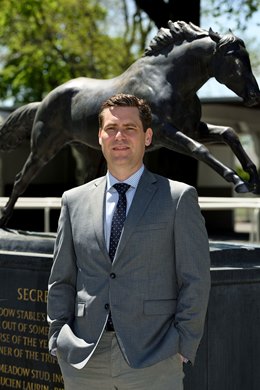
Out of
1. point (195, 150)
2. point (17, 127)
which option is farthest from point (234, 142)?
point (17, 127)

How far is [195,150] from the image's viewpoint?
5.95 metres

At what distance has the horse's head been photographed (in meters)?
6.03

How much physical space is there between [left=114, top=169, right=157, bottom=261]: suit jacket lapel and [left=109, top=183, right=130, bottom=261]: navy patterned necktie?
0.06m

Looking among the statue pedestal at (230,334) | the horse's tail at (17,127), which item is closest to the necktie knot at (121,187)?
the statue pedestal at (230,334)

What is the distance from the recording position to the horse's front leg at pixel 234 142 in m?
6.03

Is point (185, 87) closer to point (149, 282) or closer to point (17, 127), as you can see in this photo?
point (17, 127)

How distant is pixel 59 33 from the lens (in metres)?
27.7

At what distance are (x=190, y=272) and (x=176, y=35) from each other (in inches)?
133

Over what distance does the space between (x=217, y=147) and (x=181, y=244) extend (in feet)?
57.3

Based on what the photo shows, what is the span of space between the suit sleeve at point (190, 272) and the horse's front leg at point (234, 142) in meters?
2.60

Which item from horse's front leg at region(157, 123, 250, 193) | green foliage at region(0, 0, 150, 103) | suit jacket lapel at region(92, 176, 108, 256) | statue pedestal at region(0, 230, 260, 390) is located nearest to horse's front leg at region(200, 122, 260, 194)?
horse's front leg at region(157, 123, 250, 193)

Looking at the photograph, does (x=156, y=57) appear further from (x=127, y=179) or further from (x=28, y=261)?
(x=127, y=179)

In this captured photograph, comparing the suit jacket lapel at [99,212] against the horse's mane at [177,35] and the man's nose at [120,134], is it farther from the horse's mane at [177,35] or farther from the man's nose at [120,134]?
the horse's mane at [177,35]

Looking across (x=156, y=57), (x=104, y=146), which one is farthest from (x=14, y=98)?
(x=104, y=146)
